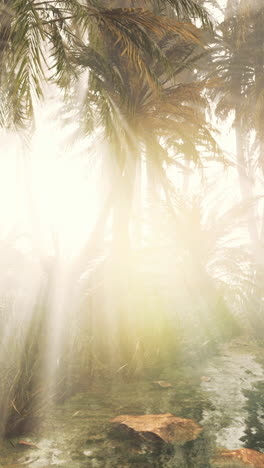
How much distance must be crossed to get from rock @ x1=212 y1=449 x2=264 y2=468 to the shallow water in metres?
0.09

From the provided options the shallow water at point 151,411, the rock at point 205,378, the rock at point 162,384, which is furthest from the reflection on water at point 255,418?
the rock at point 162,384

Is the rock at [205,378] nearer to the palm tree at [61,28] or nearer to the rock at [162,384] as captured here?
the rock at [162,384]

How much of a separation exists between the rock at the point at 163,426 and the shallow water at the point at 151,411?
0.30 ft

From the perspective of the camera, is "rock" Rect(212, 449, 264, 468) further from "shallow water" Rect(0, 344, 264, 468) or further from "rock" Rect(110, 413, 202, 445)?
"rock" Rect(110, 413, 202, 445)

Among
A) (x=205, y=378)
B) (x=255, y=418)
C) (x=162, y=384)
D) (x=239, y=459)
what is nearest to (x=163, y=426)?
(x=239, y=459)

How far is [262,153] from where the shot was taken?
50.3 ft

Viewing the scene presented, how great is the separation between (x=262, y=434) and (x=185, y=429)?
670 millimetres

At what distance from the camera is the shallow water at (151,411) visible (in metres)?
3.02

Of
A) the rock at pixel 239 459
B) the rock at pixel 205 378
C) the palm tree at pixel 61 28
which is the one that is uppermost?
the palm tree at pixel 61 28

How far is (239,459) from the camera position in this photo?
2961 millimetres

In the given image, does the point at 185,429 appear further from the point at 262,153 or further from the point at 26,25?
the point at 262,153

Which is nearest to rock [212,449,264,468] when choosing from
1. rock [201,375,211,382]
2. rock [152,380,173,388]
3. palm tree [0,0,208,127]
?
rock [152,380,173,388]

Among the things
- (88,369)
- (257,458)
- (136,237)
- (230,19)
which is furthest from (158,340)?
(230,19)

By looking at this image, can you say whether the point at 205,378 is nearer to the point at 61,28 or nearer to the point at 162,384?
the point at 162,384
